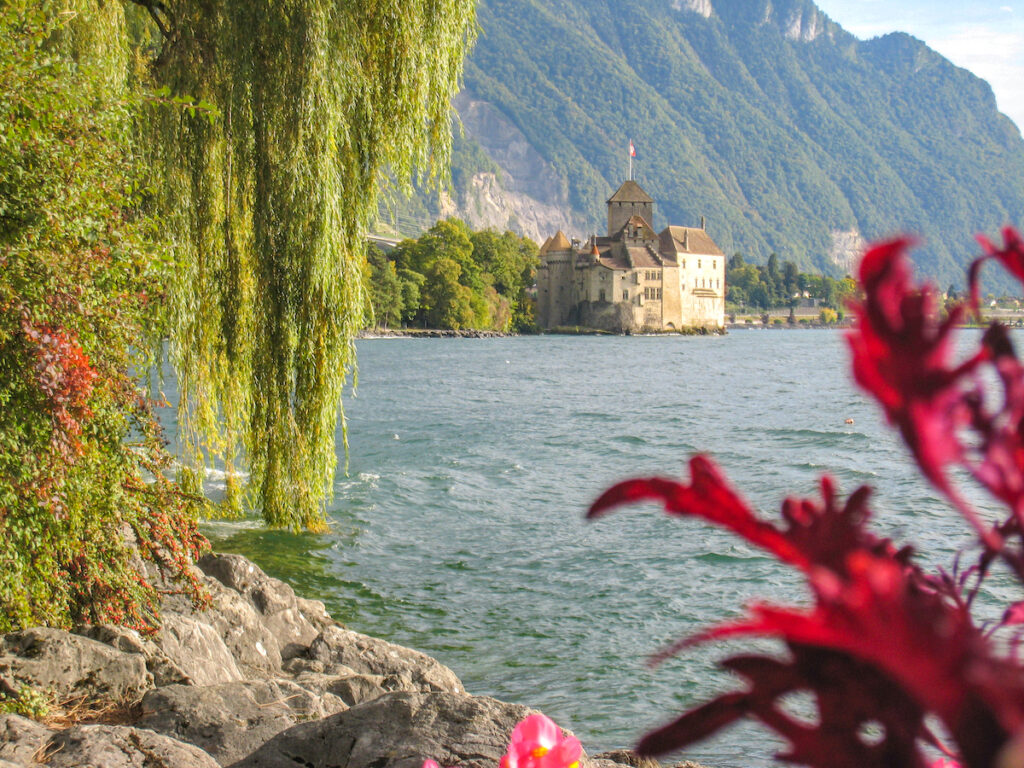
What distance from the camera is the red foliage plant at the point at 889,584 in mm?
472

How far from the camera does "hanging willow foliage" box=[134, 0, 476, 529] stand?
8.41m

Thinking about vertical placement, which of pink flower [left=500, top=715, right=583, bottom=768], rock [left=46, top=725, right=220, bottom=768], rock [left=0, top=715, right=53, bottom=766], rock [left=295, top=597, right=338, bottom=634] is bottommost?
rock [left=295, top=597, right=338, bottom=634]

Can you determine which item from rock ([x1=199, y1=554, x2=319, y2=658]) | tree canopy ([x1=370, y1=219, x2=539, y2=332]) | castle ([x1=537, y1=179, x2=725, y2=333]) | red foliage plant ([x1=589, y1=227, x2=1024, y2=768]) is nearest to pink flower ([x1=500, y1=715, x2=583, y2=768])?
red foliage plant ([x1=589, y1=227, x2=1024, y2=768])

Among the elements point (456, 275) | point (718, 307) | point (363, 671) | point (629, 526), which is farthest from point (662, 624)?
point (718, 307)

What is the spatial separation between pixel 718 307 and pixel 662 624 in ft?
339

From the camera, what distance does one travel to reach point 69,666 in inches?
206

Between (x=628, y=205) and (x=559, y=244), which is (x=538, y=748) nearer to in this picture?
(x=559, y=244)

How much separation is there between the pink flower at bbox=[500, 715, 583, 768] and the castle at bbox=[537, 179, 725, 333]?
100 m

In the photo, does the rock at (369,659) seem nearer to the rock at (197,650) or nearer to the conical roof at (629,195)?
the rock at (197,650)

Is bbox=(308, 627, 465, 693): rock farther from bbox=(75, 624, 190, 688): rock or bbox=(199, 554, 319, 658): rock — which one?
bbox=(75, 624, 190, 688): rock

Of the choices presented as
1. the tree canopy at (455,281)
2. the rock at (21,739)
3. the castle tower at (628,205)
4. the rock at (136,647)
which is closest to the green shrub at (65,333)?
the rock at (136,647)

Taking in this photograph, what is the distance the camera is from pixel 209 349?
32.8 ft

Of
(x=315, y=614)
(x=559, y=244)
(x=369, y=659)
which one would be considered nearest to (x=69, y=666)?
(x=369, y=659)

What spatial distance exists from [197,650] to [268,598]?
1825 mm
